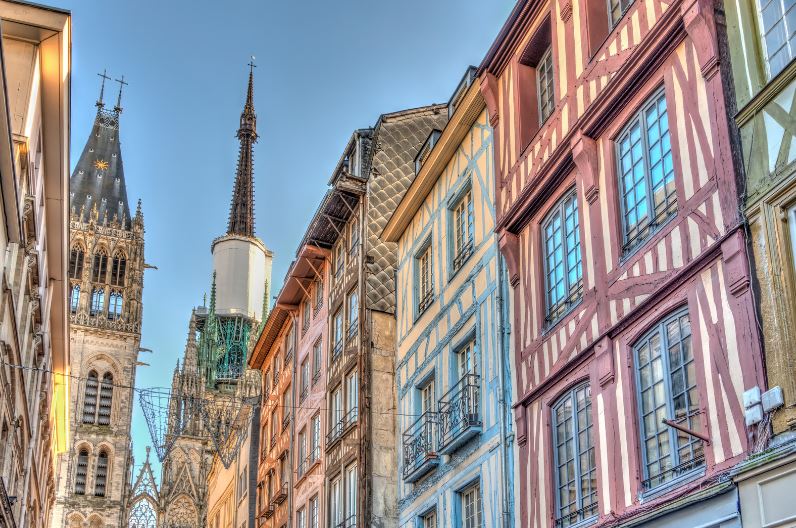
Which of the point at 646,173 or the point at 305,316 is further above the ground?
the point at 305,316

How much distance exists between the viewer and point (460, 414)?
50.9ft

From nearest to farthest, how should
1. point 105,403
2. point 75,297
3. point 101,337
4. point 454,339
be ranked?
point 454,339 < point 105,403 < point 101,337 < point 75,297

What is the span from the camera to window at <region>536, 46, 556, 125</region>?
14498 millimetres

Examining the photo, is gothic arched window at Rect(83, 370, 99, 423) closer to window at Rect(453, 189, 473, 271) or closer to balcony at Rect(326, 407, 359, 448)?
balcony at Rect(326, 407, 359, 448)

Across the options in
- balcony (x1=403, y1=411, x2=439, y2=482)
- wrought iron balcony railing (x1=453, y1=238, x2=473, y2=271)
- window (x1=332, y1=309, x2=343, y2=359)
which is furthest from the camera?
window (x1=332, y1=309, x2=343, y2=359)

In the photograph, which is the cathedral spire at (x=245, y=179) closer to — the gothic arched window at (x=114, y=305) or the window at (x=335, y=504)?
the gothic arched window at (x=114, y=305)

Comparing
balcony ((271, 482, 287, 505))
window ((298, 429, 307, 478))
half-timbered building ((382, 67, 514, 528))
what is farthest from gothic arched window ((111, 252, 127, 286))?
half-timbered building ((382, 67, 514, 528))

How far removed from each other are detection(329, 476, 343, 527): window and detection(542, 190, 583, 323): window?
10.3 m

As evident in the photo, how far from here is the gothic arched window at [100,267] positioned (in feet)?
267

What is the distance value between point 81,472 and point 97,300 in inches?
539

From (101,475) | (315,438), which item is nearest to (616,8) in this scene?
(315,438)

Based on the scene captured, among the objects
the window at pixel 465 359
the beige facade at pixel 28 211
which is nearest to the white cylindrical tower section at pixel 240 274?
the beige facade at pixel 28 211

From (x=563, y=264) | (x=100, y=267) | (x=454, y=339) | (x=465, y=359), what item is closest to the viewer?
(x=563, y=264)

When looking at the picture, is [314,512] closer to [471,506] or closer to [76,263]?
[471,506]
